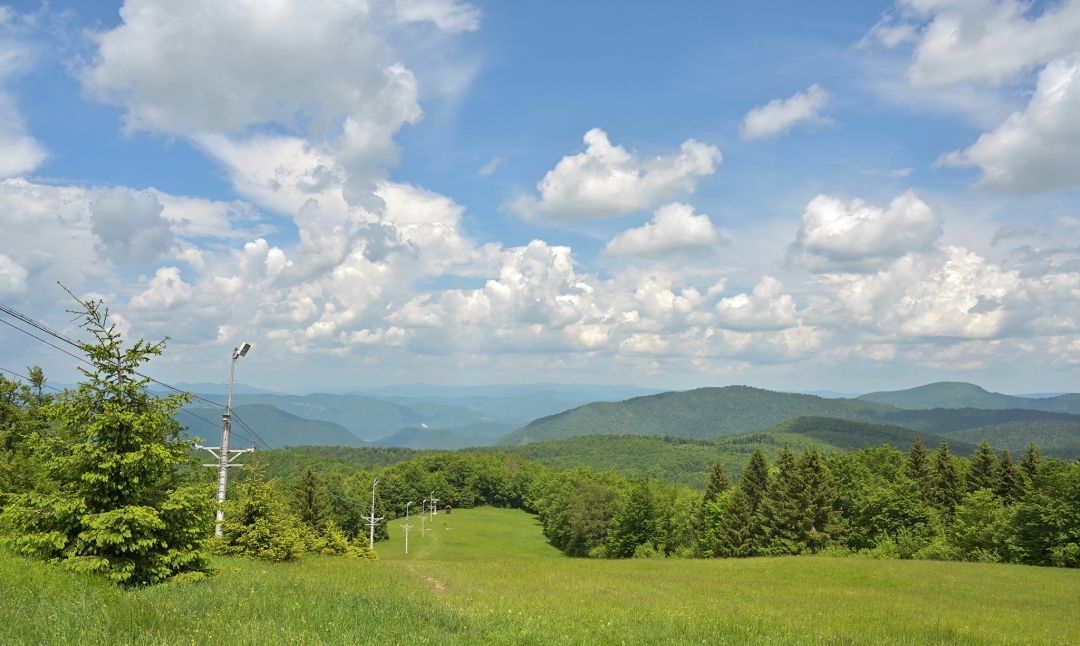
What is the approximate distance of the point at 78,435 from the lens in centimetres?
1529

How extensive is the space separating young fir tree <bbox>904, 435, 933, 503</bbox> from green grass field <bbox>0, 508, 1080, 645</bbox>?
3077cm

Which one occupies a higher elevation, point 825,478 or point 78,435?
point 78,435

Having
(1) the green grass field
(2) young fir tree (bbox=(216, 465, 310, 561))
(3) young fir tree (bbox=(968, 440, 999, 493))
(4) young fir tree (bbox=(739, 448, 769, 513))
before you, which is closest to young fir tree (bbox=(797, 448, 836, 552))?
(4) young fir tree (bbox=(739, 448, 769, 513))

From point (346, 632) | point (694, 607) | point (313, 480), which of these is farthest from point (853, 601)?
point (313, 480)

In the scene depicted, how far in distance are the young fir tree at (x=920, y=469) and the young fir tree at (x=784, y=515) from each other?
49.2 ft

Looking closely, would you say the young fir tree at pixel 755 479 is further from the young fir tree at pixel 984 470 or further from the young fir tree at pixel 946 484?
the young fir tree at pixel 984 470

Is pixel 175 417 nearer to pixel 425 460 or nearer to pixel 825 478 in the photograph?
pixel 825 478

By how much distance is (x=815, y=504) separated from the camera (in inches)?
2379

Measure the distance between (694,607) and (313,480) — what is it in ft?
221

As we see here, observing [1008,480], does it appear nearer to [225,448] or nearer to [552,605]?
[552,605]

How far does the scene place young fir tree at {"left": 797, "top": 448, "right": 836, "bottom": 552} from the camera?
5925 cm

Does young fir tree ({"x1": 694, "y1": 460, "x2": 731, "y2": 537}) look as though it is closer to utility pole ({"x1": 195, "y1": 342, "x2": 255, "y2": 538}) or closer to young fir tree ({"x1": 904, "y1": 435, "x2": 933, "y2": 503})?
young fir tree ({"x1": 904, "y1": 435, "x2": 933, "y2": 503})

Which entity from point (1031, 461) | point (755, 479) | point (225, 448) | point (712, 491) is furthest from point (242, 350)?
point (1031, 461)

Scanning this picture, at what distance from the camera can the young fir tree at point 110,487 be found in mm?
14664
